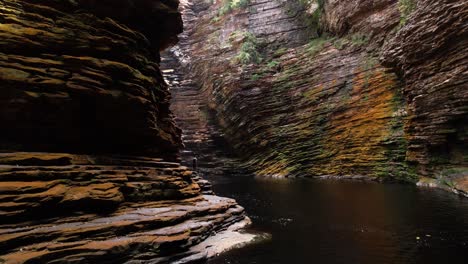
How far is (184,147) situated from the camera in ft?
72.7

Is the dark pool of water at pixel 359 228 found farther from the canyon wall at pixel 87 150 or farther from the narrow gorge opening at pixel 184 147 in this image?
the canyon wall at pixel 87 150

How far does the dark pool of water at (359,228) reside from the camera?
418 inches

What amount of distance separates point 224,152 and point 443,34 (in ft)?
104

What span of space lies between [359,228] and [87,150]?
11.4 meters

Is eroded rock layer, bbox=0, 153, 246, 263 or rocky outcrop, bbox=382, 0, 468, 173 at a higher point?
rocky outcrop, bbox=382, 0, 468, 173

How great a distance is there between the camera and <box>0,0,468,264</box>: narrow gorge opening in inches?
415

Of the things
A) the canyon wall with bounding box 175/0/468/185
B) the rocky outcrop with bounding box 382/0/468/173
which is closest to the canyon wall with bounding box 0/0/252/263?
the rocky outcrop with bounding box 382/0/468/173

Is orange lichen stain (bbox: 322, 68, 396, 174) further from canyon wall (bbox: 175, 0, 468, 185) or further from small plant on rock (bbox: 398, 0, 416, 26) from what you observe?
small plant on rock (bbox: 398, 0, 416, 26)

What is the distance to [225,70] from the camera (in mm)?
49250

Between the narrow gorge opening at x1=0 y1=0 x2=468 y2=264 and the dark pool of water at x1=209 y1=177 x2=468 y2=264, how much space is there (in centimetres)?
10

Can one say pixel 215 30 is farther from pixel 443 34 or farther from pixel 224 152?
pixel 443 34

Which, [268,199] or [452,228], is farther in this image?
[268,199]

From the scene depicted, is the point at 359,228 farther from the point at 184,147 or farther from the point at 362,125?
the point at 362,125

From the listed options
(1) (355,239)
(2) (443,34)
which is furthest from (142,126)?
(2) (443,34)
